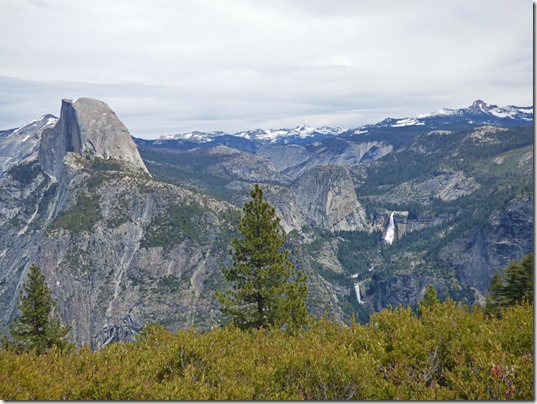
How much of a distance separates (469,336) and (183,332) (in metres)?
9.28

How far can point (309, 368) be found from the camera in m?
11.2

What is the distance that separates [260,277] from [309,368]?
17.6 m

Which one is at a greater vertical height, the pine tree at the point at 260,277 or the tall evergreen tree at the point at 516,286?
the pine tree at the point at 260,277

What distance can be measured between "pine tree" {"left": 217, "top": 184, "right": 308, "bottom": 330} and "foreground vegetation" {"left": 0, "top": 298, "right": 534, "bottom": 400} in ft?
46.7

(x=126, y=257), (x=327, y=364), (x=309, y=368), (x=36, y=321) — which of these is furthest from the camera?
(x=126, y=257)

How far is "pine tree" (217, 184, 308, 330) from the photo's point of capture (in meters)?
28.6

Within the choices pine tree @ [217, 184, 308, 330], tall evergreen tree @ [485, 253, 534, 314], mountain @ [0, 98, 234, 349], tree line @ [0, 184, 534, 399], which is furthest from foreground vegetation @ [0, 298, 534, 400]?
mountain @ [0, 98, 234, 349]

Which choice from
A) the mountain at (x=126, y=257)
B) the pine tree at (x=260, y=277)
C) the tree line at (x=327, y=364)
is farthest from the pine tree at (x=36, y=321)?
the mountain at (x=126, y=257)

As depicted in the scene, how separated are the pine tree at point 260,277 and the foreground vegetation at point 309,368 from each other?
46.7ft

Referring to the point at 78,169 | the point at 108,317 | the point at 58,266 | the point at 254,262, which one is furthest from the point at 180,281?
the point at 254,262

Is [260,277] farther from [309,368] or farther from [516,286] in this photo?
[516,286]

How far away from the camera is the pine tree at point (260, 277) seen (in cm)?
2862

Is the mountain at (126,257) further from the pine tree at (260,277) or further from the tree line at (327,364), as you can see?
the tree line at (327,364)

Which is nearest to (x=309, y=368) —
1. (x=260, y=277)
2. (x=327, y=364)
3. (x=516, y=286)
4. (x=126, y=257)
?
(x=327, y=364)
